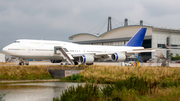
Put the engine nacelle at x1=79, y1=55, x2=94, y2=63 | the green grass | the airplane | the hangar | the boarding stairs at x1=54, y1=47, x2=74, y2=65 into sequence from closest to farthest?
1. the green grass
2. the airplane
3. the boarding stairs at x1=54, y1=47, x2=74, y2=65
4. the engine nacelle at x1=79, y1=55, x2=94, y2=63
5. the hangar

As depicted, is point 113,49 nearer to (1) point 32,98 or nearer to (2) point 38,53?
(2) point 38,53

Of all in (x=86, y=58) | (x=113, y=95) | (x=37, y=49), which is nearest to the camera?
(x=113, y=95)

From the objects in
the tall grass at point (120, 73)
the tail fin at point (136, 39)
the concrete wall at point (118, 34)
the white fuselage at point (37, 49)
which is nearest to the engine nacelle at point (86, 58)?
the white fuselage at point (37, 49)

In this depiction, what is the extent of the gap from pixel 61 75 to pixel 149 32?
5199cm

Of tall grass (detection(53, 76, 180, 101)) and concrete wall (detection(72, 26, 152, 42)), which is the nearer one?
tall grass (detection(53, 76, 180, 101))

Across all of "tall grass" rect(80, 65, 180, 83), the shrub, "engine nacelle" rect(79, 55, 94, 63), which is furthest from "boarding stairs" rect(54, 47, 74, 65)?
the shrub

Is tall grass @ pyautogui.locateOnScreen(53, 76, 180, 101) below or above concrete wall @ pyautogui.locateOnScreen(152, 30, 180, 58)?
below

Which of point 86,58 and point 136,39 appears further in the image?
point 136,39

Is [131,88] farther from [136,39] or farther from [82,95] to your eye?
[136,39]

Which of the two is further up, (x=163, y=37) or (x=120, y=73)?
(x=163, y=37)

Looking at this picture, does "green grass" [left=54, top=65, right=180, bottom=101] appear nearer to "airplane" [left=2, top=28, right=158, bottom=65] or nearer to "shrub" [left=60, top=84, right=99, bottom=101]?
"shrub" [left=60, top=84, right=99, bottom=101]

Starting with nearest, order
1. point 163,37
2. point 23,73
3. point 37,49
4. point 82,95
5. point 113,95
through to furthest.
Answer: point 82,95
point 113,95
point 23,73
point 37,49
point 163,37

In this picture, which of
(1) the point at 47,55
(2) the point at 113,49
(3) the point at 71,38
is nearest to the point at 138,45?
(2) the point at 113,49

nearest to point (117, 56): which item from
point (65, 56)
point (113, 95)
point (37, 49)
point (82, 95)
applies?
point (65, 56)
